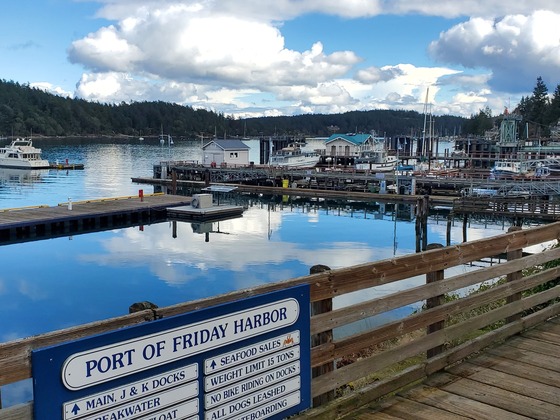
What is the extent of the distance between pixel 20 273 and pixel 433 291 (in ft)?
89.7

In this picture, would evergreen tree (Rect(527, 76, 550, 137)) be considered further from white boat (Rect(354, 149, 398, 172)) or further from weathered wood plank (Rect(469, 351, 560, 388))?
weathered wood plank (Rect(469, 351, 560, 388))

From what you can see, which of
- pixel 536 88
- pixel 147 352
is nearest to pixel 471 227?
pixel 147 352

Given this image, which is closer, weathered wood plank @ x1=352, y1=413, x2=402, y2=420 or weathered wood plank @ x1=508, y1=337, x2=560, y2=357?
weathered wood plank @ x1=352, y1=413, x2=402, y2=420

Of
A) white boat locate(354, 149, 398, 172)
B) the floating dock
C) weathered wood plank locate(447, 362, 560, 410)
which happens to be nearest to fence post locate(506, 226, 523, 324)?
weathered wood plank locate(447, 362, 560, 410)

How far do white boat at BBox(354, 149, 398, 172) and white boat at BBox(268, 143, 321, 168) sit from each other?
719 cm

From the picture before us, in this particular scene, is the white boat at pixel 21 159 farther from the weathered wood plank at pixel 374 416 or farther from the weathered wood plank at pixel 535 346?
the weathered wood plank at pixel 374 416

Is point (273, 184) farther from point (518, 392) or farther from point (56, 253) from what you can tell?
point (518, 392)

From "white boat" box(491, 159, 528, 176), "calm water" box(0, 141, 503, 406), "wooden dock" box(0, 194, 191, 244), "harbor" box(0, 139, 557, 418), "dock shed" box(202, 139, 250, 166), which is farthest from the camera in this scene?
"dock shed" box(202, 139, 250, 166)

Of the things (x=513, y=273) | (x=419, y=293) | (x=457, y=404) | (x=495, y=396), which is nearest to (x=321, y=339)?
(x=419, y=293)

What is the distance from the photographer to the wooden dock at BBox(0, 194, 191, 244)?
3600 cm

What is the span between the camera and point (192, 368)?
132 inches

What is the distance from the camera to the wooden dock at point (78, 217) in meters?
36.0

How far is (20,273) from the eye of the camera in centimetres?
2834

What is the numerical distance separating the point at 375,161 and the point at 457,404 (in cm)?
8597
